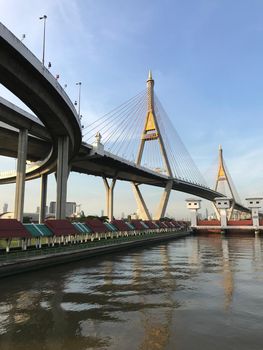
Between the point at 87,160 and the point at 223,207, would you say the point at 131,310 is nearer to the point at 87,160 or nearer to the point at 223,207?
the point at 87,160

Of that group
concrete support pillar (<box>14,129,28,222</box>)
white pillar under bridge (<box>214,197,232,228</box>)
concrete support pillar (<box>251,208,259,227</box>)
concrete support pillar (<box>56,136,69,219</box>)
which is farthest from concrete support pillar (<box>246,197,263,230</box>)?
concrete support pillar (<box>14,129,28,222</box>)

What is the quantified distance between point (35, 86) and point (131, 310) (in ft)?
70.6

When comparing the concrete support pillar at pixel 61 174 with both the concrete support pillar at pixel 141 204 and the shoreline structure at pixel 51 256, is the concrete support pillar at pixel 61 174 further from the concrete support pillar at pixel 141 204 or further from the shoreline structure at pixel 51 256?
the concrete support pillar at pixel 141 204

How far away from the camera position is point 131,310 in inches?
521

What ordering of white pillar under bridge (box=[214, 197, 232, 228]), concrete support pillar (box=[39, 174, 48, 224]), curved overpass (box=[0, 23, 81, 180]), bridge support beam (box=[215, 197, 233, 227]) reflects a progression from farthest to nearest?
bridge support beam (box=[215, 197, 233, 227]) < white pillar under bridge (box=[214, 197, 232, 228]) < concrete support pillar (box=[39, 174, 48, 224]) < curved overpass (box=[0, 23, 81, 180])

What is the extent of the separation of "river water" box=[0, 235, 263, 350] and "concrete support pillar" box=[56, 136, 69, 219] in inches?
909

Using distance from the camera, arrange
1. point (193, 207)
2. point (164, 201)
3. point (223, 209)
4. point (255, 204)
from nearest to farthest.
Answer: point (255, 204)
point (223, 209)
point (193, 207)
point (164, 201)

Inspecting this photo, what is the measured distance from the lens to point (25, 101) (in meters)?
31.3

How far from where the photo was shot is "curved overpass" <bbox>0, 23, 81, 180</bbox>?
23728 mm

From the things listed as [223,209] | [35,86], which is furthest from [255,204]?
[35,86]

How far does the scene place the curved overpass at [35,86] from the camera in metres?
23.7

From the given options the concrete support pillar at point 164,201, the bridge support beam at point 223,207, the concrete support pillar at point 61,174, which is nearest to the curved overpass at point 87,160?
the concrete support pillar at point 164,201

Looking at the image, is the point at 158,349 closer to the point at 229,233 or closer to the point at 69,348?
the point at 69,348

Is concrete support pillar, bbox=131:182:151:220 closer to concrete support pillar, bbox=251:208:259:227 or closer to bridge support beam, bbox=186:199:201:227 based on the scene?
bridge support beam, bbox=186:199:201:227
